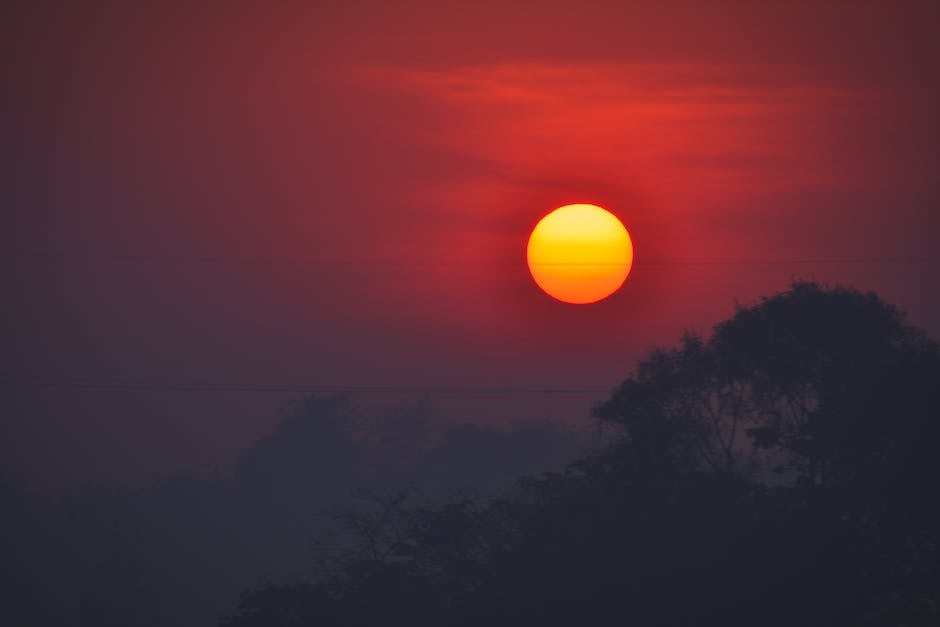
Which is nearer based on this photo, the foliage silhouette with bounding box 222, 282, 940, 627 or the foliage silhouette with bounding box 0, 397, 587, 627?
the foliage silhouette with bounding box 222, 282, 940, 627

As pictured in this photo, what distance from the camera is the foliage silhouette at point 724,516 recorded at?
24.5 m

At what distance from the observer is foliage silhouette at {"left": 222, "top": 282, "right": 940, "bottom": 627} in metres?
24.5

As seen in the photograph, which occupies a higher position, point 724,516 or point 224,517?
point 224,517

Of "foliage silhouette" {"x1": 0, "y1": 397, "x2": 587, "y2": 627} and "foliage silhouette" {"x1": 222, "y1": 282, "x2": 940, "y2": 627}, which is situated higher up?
"foliage silhouette" {"x1": 0, "y1": 397, "x2": 587, "y2": 627}

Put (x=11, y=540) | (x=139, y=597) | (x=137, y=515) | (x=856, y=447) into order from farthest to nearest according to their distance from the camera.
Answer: (x=137, y=515) < (x=11, y=540) < (x=139, y=597) < (x=856, y=447)

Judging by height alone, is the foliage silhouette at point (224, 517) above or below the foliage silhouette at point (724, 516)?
above

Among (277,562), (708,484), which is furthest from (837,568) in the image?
(277,562)

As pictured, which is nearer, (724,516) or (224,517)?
(724,516)

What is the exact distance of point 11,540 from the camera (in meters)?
80.4

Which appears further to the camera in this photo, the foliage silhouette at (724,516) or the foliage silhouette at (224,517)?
the foliage silhouette at (224,517)

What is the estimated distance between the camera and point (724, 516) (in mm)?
26344

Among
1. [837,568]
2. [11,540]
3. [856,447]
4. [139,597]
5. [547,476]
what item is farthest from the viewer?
[11,540]

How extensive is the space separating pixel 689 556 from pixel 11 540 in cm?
6392

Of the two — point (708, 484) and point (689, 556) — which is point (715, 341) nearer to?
point (708, 484)
